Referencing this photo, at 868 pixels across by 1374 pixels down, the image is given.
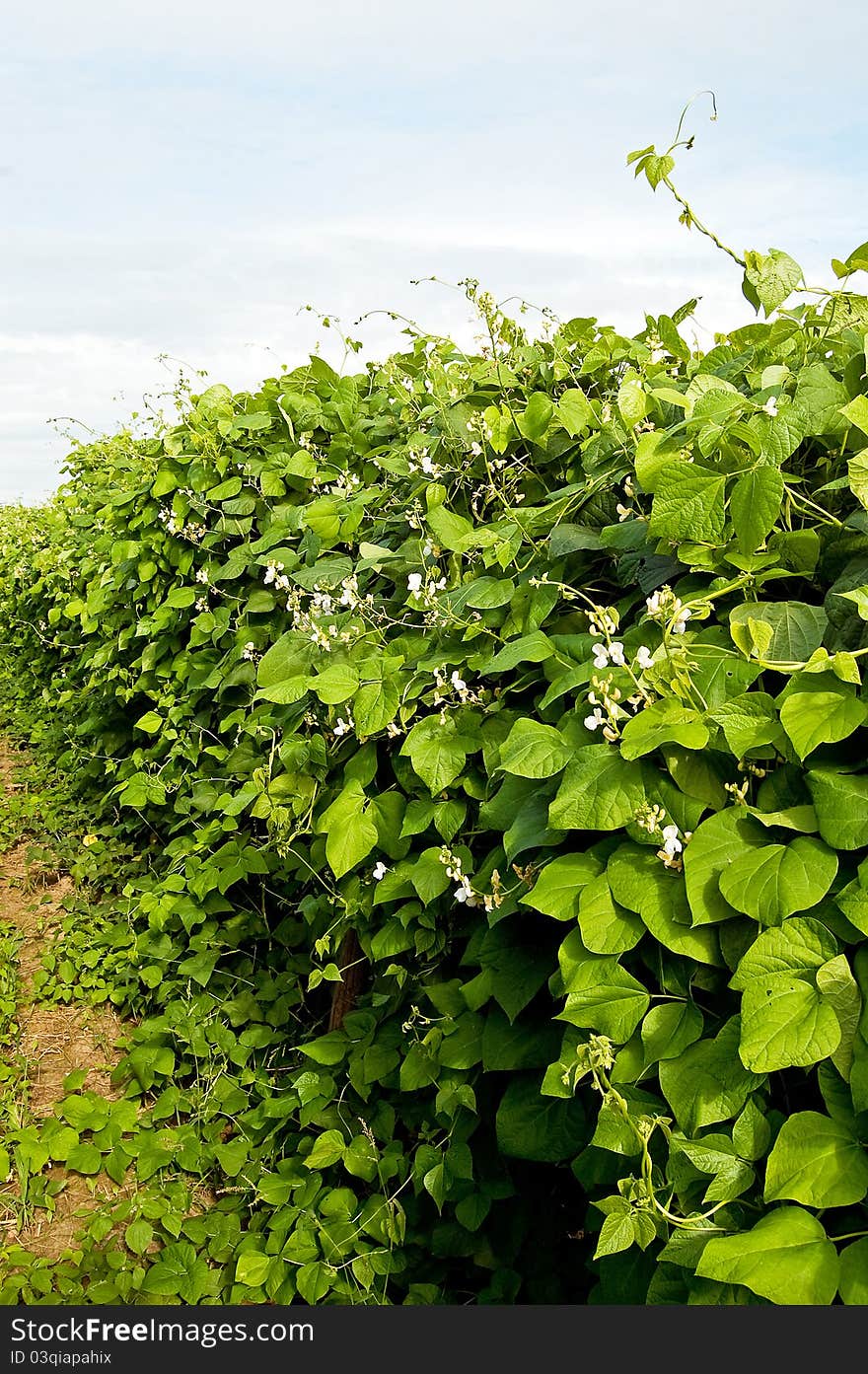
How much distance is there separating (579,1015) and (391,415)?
271cm

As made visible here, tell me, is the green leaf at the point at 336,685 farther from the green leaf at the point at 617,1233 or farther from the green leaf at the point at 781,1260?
the green leaf at the point at 781,1260

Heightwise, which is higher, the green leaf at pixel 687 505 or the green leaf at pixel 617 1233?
the green leaf at pixel 687 505

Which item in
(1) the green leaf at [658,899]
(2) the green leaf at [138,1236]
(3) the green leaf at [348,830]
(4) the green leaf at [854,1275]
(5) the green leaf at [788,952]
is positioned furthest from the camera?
(2) the green leaf at [138,1236]

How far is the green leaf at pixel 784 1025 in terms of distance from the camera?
1.37 m

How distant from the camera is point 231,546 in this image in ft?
14.3

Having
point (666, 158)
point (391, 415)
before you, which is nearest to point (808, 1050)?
point (666, 158)

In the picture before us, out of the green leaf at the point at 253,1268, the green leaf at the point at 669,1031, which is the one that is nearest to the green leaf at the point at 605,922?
the green leaf at the point at 669,1031

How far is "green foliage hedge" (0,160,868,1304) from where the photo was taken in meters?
1.50

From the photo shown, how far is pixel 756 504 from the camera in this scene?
1.73 metres

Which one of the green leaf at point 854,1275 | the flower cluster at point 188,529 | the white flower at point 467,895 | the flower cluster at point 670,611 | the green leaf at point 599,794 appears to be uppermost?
the flower cluster at point 188,529

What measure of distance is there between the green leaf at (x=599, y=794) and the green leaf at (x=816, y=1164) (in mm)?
475

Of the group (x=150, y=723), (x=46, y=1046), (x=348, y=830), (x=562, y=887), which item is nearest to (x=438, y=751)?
(x=348, y=830)

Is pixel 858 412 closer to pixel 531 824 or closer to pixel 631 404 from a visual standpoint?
pixel 631 404

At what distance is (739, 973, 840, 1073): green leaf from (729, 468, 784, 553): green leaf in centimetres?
71
